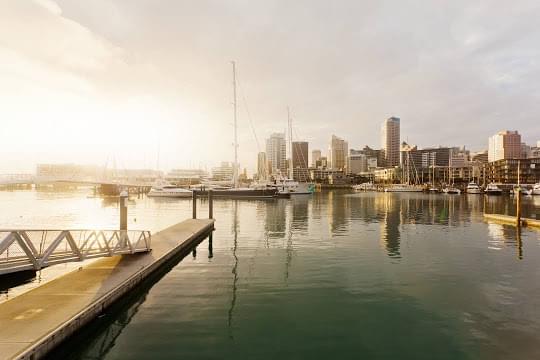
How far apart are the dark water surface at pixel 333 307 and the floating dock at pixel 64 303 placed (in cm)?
73

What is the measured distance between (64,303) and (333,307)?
1058 cm

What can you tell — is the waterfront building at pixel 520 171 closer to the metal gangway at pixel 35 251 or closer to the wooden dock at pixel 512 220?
the wooden dock at pixel 512 220

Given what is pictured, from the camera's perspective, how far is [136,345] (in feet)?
33.5

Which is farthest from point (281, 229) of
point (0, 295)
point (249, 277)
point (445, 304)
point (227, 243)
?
point (0, 295)

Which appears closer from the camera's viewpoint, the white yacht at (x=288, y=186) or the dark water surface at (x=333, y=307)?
the dark water surface at (x=333, y=307)

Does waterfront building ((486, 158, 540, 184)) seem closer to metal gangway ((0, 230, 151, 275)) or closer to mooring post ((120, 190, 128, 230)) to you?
mooring post ((120, 190, 128, 230))

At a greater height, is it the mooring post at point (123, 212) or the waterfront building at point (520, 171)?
the waterfront building at point (520, 171)

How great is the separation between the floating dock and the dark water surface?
0.73 meters

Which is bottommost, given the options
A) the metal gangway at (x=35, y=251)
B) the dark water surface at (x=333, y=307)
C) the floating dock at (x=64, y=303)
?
the dark water surface at (x=333, y=307)

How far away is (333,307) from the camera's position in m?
13.4

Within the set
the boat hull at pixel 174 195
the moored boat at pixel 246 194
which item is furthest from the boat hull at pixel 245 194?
the boat hull at pixel 174 195

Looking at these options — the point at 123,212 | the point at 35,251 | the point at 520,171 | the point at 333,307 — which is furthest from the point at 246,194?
the point at 520,171

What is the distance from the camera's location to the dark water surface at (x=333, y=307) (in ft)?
32.9

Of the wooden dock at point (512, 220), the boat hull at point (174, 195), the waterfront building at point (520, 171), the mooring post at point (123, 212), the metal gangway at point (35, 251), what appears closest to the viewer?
the metal gangway at point (35, 251)
